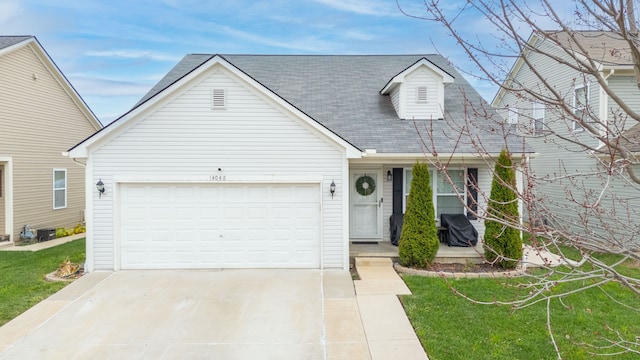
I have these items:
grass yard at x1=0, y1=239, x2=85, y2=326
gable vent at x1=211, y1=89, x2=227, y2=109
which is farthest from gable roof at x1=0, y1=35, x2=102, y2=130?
gable vent at x1=211, y1=89, x2=227, y2=109

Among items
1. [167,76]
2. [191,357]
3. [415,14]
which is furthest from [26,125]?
[415,14]

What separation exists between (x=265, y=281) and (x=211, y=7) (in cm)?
800

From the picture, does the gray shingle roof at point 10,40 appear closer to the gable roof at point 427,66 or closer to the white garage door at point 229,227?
the white garage door at point 229,227

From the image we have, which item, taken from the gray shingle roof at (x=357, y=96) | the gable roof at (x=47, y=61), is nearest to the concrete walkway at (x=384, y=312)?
the gray shingle roof at (x=357, y=96)

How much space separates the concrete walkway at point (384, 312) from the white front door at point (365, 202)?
5.76 ft

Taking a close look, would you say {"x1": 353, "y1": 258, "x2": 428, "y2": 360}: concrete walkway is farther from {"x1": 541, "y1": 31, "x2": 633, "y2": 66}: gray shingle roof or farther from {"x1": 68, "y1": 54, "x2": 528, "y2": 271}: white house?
{"x1": 541, "y1": 31, "x2": 633, "y2": 66}: gray shingle roof

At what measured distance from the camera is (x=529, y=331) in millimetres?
6422

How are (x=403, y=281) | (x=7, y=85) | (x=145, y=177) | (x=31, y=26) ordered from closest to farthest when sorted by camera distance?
1. (x=403, y=281)
2. (x=145, y=177)
3. (x=7, y=85)
4. (x=31, y=26)

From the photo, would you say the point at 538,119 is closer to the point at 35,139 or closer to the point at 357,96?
the point at 357,96

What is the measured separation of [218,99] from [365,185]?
4.85m

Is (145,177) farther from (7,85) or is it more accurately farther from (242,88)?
(7,85)

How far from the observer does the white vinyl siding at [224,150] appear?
977 centimetres

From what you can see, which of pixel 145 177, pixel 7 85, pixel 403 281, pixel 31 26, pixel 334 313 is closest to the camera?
pixel 334 313

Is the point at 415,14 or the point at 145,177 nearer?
the point at 415,14
